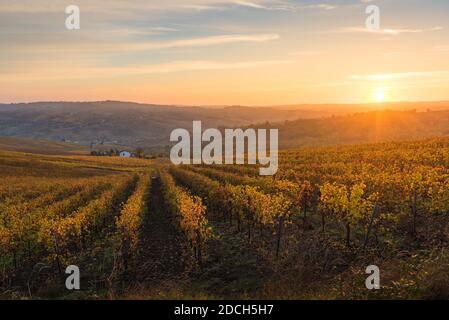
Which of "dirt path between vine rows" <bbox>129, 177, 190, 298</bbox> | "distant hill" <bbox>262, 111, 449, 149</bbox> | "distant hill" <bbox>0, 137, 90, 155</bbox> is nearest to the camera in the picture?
"dirt path between vine rows" <bbox>129, 177, 190, 298</bbox>

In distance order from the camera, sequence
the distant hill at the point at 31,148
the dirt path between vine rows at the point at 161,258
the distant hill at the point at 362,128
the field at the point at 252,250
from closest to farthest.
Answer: the field at the point at 252,250, the dirt path between vine rows at the point at 161,258, the distant hill at the point at 362,128, the distant hill at the point at 31,148

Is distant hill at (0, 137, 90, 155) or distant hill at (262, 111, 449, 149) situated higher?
distant hill at (262, 111, 449, 149)

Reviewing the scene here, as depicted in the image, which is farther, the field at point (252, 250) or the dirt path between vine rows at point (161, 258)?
the dirt path between vine rows at point (161, 258)

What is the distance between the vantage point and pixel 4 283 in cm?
1758

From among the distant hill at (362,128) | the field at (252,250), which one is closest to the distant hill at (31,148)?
the distant hill at (362,128)

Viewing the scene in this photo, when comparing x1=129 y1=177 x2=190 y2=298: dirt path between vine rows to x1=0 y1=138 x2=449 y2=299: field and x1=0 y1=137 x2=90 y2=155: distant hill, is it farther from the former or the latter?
x1=0 y1=137 x2=90 y2=155: distant hill

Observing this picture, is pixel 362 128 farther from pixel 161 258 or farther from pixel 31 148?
pixel 161 258

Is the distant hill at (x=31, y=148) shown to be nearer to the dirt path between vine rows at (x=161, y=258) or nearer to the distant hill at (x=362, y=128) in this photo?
the distant hill at (x=362, y=128)

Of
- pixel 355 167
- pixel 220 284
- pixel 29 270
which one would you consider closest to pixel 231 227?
pixel 220 284

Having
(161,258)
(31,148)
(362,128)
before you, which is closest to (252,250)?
(161,258)

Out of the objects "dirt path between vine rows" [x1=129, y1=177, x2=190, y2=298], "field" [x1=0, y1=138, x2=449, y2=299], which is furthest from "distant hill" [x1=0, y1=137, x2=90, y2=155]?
"dirt path between vine rows" [x1=129, y1=177, x2=190, y2=298]

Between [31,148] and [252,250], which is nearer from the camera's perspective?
[252,250]

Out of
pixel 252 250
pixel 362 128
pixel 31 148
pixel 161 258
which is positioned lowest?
→ pixel 31 148
